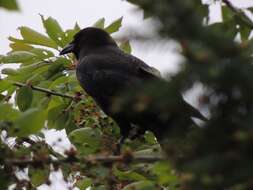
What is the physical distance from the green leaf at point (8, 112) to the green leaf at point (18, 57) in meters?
1.42

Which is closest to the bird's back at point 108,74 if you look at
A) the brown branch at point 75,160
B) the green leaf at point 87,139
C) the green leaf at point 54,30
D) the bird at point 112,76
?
the bird at point 112,76

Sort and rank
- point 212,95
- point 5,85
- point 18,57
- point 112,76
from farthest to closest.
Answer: point 112,76
point 18,57
point 5,85
point 212,95

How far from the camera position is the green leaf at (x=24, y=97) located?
10.1 ft

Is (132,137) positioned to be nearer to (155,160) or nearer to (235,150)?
(155,160)

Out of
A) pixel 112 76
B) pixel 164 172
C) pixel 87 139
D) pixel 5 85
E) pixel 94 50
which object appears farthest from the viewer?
pixel 94 50

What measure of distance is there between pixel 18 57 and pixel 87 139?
35.2 inches

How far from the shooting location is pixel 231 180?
1087 millimetres

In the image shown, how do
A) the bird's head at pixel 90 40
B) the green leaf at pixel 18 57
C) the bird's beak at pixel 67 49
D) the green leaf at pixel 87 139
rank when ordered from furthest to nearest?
1. the bird's head at pixel 90 40
2. the bird's beak at pixel 67 49
3. the green leaf at pixel 18 57
4. the green leaf at pixel 87 139

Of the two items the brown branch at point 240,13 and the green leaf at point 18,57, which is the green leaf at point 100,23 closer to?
the green leaf at point 18,57

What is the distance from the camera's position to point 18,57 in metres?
3.45

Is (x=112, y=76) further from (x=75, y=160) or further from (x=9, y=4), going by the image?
(x=9, y=4)

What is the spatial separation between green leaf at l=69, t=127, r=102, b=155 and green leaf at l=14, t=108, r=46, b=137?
3.21 feet

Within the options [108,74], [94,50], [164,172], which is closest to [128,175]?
[164,172]

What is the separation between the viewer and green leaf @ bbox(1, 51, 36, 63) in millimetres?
3438
